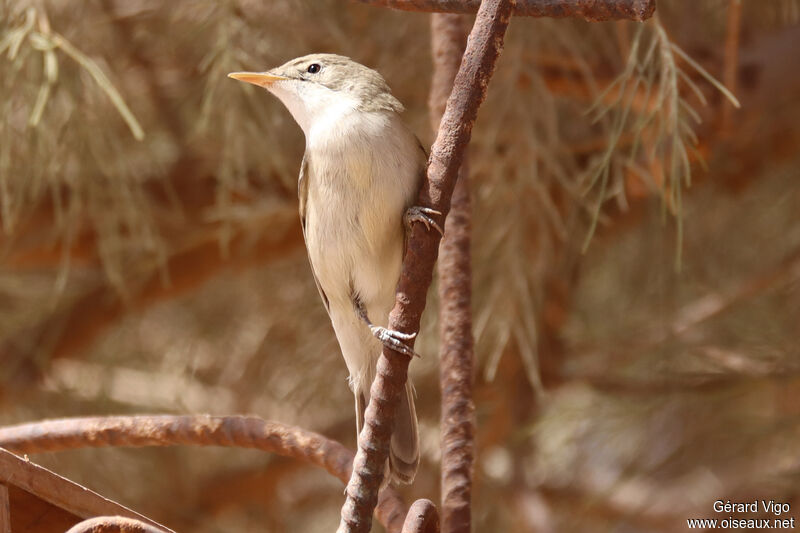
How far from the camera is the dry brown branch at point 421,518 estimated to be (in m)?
1.04

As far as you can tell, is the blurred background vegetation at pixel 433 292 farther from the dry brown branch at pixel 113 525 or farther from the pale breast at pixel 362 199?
the dry brown branch at pixel 113 525

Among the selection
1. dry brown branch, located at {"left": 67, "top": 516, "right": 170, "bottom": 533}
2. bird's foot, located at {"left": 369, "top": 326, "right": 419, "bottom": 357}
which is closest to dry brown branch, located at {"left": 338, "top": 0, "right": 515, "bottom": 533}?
bird's foot, located at {"left": 369, "top": 326, "right": 419, "bottom": 357}

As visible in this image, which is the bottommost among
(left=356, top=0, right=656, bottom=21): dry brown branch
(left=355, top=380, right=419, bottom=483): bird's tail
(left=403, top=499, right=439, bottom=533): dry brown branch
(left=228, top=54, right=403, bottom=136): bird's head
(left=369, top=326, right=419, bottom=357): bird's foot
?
(left=355, top=380, right=419, bottom=483): bird's tail

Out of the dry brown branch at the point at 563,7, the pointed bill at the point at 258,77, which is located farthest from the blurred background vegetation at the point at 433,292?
the dry brown branch at the point at 563,7

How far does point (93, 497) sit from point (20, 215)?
1.68 m

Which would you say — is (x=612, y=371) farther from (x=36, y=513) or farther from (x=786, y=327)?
(x=36, y=513)

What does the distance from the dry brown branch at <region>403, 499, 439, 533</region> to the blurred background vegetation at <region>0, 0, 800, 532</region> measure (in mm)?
940

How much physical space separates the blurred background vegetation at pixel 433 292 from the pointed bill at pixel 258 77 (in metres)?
0.16

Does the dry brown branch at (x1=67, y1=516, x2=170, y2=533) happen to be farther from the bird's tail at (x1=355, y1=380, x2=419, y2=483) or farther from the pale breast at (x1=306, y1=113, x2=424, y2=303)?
the pale breast at (x1=306, y1=113, x2=424, y2=303)

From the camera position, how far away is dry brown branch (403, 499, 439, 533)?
1.04m

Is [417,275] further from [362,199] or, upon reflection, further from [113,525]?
[362,199]

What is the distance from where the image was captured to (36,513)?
1.14m

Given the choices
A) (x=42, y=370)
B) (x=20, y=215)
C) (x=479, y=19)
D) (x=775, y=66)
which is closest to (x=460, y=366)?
(x=479, y=19)

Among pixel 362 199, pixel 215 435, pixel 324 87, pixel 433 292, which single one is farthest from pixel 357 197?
pixel 433 292
